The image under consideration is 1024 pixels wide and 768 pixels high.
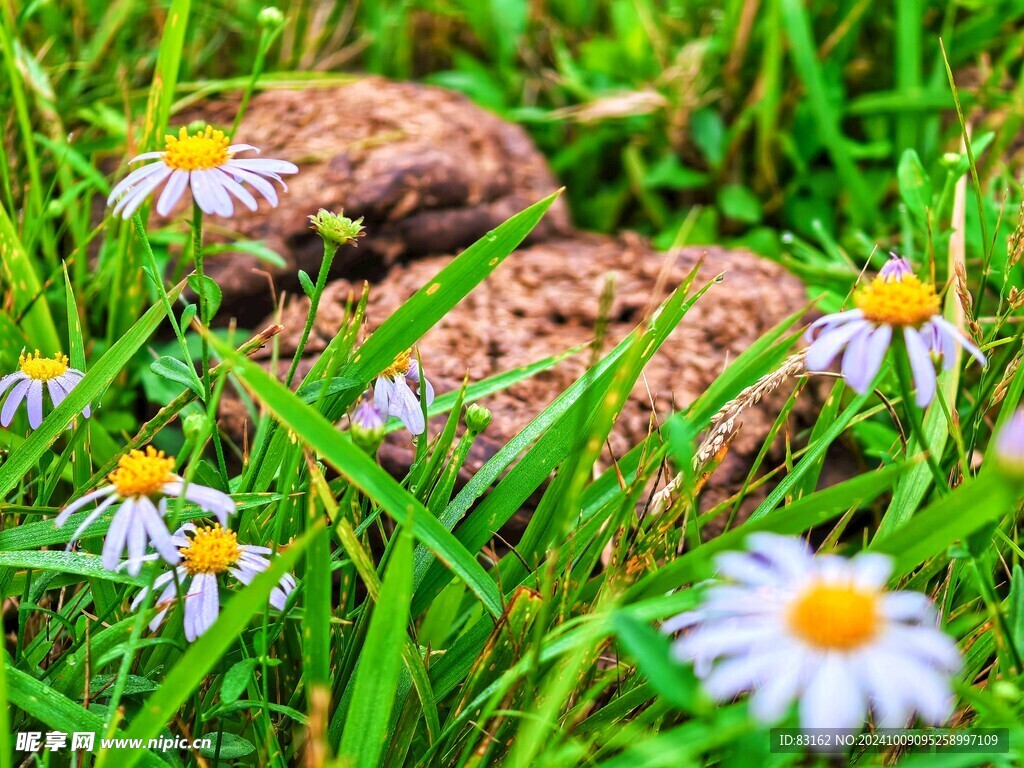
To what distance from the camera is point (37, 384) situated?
1.01 m

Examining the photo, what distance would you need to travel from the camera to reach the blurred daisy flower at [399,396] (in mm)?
930

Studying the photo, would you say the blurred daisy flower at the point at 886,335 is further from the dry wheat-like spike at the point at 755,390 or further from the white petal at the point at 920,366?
the dry wheat-like spike at the point at 755,390

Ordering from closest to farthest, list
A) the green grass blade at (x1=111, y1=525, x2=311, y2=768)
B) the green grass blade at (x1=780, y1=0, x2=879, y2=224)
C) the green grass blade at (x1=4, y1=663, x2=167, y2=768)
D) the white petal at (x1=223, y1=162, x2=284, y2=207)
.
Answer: the green grass blade at (x1=111, y1=525, x2=311, y2=768) < the green grass blade at (x1=4, y1=663, x2=167, y2=768) < the white petal at (x1=223, y1=162, x2=284, y2=207) < the green grass blade at (x1=780, y1=0, x2=879, y2=224)

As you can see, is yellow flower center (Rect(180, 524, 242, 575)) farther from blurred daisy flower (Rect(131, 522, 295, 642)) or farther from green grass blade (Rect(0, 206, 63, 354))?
green grass blade (Rect(0, 206, 63, 354))

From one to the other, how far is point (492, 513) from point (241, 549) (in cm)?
26

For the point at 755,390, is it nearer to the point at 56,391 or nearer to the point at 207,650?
the point at 207,650

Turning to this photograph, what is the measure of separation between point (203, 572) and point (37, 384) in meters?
0.35

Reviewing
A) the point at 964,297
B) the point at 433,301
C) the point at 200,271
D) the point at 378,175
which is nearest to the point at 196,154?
the point at 200,271

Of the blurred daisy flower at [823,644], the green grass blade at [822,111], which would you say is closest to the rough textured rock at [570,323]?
the green grass blade at [822,111]

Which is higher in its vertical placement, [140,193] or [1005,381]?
[140,193]

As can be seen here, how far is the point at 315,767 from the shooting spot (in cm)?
55

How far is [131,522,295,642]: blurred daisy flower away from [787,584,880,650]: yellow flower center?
495 millimetres

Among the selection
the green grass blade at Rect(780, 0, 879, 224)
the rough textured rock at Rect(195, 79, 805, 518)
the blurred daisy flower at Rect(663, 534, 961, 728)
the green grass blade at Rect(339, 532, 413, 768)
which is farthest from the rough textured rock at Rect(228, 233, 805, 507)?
the blurred daisy flower at Rect(663, 534, 961, 728)

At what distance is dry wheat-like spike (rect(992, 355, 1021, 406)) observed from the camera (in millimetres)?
944
